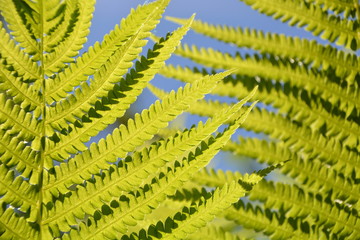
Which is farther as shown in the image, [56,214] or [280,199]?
[280,199]

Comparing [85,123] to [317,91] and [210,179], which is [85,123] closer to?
[210,179]

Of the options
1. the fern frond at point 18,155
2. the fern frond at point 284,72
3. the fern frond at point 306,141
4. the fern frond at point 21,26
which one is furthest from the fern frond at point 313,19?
the fern frond at point 18,155

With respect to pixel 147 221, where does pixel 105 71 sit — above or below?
above

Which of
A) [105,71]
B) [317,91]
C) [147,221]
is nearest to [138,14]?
[105,71]

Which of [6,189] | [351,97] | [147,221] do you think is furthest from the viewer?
[351,97]

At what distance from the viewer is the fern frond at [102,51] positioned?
821mm

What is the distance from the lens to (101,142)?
796mm

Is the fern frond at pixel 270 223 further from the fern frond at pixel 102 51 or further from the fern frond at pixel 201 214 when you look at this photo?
the fern frond at pixel 102 51

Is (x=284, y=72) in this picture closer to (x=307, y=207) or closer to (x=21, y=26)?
(x=307, y=207)

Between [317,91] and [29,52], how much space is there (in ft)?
2.53

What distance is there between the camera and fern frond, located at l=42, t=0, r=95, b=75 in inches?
33.2

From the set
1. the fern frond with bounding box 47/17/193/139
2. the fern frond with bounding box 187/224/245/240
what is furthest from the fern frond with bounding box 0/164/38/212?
the fern frond with bounding box 187/224/245/240

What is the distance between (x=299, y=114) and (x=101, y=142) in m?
0.66

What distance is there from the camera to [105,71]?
0.80 metres
